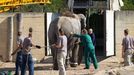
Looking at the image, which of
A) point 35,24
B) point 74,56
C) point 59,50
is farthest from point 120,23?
point 59,50

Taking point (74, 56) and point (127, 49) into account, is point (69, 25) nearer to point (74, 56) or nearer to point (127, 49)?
point (74, 56)

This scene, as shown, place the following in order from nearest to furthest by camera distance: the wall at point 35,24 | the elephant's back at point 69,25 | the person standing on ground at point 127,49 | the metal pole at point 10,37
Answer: the person standing on ground at point 127,49, the elephant's back at point 69,25, the metal pole at point 10,37, the wall at point 35,24

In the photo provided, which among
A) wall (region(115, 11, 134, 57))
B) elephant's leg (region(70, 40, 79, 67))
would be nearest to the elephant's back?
elephant's leg (region(70, 40, 79, 67))

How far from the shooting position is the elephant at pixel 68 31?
19.4 metres

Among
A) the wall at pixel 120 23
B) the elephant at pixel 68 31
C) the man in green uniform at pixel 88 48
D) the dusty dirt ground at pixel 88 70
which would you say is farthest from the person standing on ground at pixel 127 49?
the wall at pixel 120 23

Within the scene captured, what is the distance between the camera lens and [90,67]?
68.4 feet

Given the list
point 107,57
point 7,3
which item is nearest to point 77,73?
point 107,57

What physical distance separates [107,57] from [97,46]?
2.49 metres

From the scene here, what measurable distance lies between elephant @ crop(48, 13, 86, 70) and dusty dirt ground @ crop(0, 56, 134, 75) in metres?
0.41

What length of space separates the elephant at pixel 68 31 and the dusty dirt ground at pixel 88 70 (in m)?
0.41

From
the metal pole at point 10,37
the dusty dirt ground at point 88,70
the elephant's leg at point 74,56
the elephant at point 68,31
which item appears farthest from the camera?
the metal pole at point 10,37

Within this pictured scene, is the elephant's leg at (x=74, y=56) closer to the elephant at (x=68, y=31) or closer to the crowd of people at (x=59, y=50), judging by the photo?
the elephant at (x=68, y=31)

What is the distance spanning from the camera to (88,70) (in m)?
19.9

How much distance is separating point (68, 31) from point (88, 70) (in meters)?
1.54
